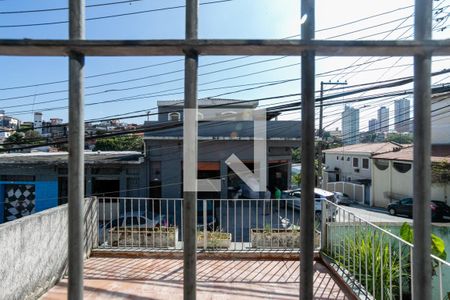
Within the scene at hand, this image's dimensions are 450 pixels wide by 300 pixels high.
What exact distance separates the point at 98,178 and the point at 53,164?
2.03m

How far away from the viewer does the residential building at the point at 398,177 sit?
55.1 feet

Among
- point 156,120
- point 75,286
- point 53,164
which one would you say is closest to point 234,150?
point 156,120

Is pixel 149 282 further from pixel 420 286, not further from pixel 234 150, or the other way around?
pixel 234 150

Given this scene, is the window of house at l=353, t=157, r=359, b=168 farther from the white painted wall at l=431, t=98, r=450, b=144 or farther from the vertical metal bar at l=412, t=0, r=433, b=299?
the vertical metal bar at l=412, t=0, r=433, b=299

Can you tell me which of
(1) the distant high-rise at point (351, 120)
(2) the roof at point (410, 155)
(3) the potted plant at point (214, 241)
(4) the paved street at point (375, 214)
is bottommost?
(4) the paved street at point (375, 214)

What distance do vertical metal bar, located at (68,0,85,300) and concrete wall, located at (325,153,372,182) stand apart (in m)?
23.9

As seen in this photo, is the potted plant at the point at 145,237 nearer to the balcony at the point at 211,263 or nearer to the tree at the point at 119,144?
the balcony at the point at 211,263

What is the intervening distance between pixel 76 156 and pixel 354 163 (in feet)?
87.3

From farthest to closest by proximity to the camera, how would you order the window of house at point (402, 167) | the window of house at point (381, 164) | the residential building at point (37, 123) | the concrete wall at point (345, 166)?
the concrete wall at point (345, 166), the window of house at point (381, 164), the window of house at point (402, 167), the residential building at point (37, 123)

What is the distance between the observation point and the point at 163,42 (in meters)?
0.97

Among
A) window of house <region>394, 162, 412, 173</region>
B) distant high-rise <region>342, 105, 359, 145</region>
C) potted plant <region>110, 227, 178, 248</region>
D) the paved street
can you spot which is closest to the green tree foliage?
potted plant <region>110, 227, 178, 248</region>

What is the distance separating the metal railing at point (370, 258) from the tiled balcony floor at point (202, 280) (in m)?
0.23

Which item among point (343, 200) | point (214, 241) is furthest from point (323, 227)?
point (343, 200)

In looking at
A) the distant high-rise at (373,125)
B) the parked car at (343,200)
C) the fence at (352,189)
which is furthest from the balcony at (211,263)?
the fence at (352,189)
